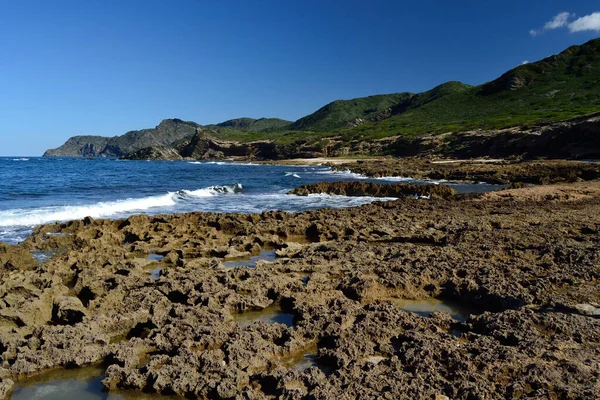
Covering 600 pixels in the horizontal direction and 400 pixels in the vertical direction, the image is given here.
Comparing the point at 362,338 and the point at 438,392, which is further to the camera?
the point at 362,338

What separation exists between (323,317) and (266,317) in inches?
51.2

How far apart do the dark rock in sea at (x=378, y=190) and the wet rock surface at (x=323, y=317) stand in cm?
1396

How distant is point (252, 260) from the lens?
11.8m

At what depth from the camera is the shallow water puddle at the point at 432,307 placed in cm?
749

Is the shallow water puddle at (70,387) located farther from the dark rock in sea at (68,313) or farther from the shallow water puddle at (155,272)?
the shallow water puddle at (155,272)

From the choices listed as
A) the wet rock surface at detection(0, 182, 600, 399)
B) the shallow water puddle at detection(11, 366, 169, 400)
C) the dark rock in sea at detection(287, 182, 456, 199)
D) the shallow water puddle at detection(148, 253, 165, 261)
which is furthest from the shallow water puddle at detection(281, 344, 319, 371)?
the dark rock in sea at detection(287, 182, 456, 199)

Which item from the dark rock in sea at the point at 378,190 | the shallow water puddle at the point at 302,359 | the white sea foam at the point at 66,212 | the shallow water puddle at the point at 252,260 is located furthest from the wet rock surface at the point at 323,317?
the dark rock in sea at the point at 378,190

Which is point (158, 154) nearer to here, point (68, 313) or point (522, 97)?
point (522, 97)

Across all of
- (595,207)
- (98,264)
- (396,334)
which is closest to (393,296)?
(396,334)

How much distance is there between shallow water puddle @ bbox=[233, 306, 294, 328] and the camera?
7.31 metres

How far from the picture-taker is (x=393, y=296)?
327 inches

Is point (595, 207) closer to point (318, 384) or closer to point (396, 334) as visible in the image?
point (396, 334)

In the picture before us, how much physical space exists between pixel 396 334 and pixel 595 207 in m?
15.8

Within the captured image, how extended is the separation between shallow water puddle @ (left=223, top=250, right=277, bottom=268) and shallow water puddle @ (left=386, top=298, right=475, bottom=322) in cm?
457
